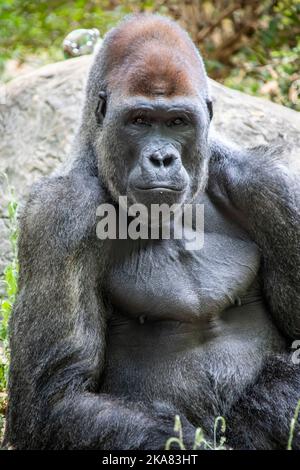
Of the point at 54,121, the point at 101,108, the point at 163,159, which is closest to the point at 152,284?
the point at 163,159

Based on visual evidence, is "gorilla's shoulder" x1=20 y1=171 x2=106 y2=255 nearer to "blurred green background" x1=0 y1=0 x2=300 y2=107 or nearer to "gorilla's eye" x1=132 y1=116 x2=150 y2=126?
"gorilla's eye" x1=132 y1=116 x2=150 y2=126

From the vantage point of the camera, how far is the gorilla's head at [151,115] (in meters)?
4.24

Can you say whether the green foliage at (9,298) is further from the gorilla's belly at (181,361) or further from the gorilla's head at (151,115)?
the gorilla's head at (151,115)

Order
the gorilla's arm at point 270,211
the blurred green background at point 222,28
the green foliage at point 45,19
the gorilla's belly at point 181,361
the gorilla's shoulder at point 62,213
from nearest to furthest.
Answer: the gorilla's shoulder at point 62,213 → the gorilla's belly at point 181,361 → the gorilla's arm at point 270,211 → the blurred green background at point 222,28 → the green foliage at point 45,19

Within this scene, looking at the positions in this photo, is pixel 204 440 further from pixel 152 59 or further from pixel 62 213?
pixel 152 59

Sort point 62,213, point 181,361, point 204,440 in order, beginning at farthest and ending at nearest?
point 181,361
point 62,213
point 204,440

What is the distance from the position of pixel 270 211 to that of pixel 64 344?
4.13 feet

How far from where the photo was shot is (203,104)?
4.54 meters

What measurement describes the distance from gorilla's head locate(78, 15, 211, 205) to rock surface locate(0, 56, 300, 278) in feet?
8.45

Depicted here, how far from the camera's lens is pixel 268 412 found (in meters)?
4.42

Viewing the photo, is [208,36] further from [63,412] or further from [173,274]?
[63,412]

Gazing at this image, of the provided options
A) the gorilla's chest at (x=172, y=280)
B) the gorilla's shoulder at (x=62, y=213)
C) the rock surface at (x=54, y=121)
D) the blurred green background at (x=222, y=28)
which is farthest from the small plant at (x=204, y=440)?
the blurred green background at (x=222, y=28)

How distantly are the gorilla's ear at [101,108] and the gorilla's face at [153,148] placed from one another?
2.9 inches

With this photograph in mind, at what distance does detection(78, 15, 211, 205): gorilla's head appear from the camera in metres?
4.24
